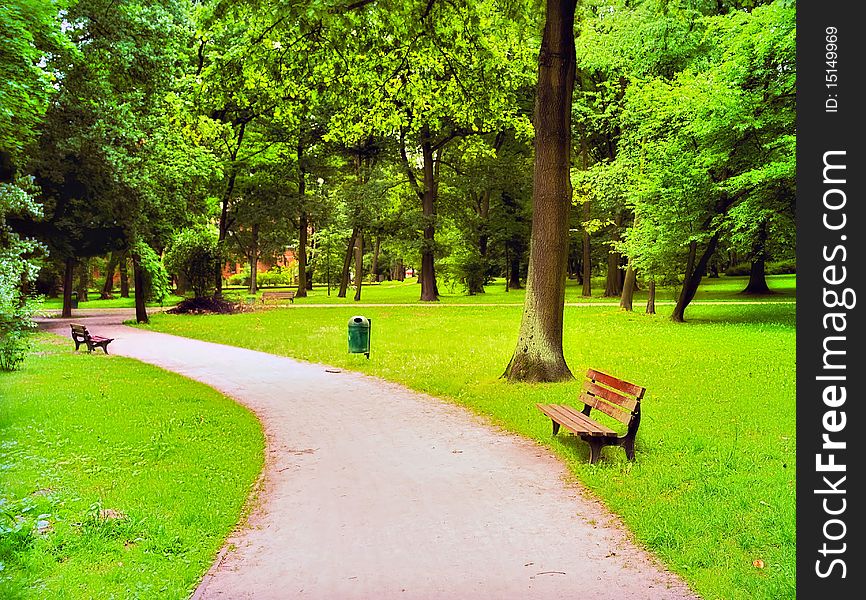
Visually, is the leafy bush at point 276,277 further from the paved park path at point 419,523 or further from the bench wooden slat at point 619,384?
the bench wooden slat at point 619,384

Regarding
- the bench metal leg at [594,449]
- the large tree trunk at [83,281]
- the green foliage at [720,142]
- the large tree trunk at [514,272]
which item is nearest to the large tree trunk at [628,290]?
the green foliage at [720,142]

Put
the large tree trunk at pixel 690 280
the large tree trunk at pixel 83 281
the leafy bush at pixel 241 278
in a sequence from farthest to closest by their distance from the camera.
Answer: the leafy bush at pixel 241 278 < the large tree trunk at pixel 83 281 < the large tree trunk at pixel 690 280

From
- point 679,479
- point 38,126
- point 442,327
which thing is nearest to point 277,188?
point 442,327

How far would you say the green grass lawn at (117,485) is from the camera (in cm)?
396

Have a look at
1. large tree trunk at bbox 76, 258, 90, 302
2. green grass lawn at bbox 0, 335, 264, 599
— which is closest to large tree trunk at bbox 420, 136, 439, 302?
large tree trunk at bbox 76, 258, 90, 302

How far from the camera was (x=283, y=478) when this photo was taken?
6105 mm

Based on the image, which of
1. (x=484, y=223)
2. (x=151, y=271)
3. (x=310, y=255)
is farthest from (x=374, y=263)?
(x=151, y=271)

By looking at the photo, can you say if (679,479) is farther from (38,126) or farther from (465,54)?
(38,126)

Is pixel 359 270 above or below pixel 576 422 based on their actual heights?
above

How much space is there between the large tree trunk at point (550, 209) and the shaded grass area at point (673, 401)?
620mm

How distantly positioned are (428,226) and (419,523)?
2853 cm

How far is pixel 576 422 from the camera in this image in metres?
6.50

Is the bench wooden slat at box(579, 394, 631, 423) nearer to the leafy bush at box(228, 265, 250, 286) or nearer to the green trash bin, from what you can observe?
the green trash bin

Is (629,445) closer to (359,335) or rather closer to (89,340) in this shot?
(359,335)
